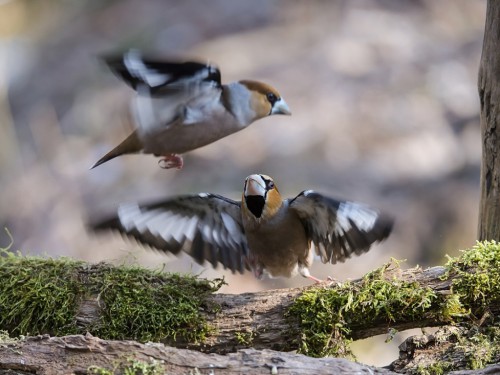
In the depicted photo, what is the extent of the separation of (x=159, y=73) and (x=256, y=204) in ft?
3.45

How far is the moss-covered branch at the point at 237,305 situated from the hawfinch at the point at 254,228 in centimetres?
21

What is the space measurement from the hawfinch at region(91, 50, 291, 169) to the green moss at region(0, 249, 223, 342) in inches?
25.2

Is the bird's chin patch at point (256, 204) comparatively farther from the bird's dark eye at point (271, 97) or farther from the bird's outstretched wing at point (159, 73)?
the bird's outstretched wing at point (159, 73)

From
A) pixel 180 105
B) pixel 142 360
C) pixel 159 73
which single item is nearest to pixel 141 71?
pixel 159 73

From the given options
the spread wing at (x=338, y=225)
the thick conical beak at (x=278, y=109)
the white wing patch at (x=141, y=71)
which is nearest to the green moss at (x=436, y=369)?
the spread wing at (x=338, y=225)

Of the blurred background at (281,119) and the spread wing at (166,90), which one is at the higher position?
the blurred background at (281,119)

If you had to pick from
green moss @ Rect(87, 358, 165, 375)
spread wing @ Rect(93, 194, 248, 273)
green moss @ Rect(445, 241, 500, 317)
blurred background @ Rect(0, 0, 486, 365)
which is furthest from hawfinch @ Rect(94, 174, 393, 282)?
blurred background @ Rect(0, 0, 486, 365)

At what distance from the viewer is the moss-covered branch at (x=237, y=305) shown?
129 inches

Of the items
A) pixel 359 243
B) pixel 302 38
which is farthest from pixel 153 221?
pixel 302 38

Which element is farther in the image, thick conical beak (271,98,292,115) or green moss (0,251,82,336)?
green moss (0,251,82,336)

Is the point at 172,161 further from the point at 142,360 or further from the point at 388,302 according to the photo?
the point at 388,302

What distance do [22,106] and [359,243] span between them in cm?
719

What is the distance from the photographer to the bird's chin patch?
3.70 meters

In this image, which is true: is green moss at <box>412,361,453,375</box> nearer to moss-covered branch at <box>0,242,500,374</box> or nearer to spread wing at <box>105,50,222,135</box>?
moss-covered branch at <box>0,242,500,374</box>
